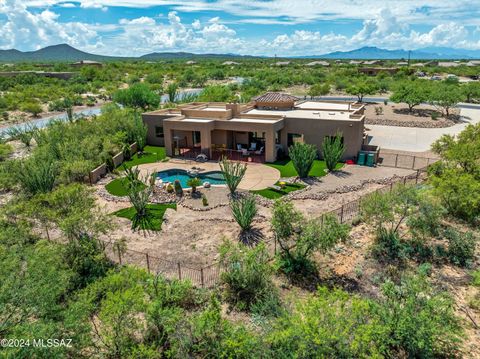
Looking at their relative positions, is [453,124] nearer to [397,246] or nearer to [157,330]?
[397,246]

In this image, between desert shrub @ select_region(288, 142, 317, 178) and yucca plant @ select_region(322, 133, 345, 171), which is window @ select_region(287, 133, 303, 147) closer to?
yucca plant @ select_region(322, 133, 345, 171)

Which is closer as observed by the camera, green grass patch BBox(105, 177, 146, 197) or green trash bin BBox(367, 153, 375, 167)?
green grass patch BBox(105, 177, 146, 197)

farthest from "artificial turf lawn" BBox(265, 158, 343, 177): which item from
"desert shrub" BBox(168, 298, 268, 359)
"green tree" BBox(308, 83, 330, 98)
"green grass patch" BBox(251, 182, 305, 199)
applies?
"green tree" BBox(308, 83, 330, 98)

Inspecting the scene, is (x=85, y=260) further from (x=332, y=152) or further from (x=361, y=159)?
(x=361, y=159)

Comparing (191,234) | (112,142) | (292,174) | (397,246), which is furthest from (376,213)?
(112,142)

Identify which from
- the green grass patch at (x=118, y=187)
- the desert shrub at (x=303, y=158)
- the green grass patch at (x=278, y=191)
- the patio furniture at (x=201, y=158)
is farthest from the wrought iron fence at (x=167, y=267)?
the patio furniture at (x=201, y=158)

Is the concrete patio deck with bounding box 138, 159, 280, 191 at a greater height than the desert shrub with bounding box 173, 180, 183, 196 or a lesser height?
lesser
